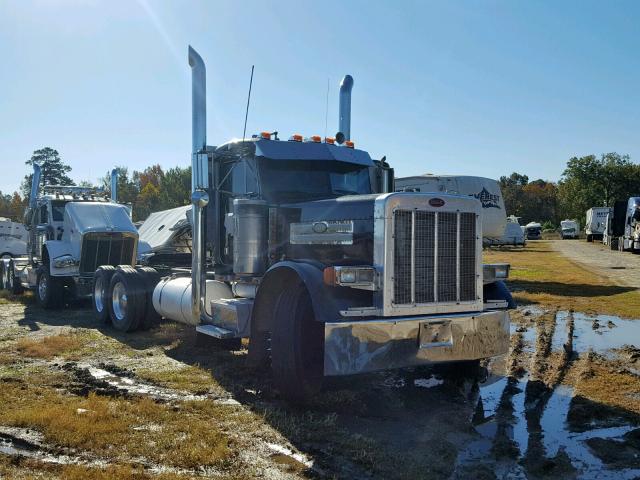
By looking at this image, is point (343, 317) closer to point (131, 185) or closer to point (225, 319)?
point (225, 319)

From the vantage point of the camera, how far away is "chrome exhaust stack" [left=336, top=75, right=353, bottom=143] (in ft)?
32.3

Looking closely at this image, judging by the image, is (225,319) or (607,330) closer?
(225,319)

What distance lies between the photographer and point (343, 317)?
225 inches

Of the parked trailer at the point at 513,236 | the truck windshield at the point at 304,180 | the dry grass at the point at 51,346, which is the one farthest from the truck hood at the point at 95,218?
the parked trailer at the point at 513,236

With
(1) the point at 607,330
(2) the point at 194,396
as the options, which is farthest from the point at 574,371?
(2) the point at 194,396

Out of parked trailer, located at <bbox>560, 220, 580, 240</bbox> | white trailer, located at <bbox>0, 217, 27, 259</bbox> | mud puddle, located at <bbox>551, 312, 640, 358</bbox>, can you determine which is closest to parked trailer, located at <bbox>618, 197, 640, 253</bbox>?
mud puddle, located at <bbox>551, 312, 640, 358</bbox>

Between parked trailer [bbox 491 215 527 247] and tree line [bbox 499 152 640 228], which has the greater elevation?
tree line [bbox 499 152 640 228]

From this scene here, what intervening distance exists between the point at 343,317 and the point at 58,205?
11.5m

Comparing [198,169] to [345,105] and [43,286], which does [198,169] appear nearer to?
[345,105]

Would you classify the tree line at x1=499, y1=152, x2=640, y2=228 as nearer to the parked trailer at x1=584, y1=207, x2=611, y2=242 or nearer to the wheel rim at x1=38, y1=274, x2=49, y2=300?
the parked trailer at x1=584, y1=207, x2=611, y2=242

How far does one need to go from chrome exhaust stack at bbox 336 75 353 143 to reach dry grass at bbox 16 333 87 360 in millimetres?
5332

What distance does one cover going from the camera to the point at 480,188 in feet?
73.1

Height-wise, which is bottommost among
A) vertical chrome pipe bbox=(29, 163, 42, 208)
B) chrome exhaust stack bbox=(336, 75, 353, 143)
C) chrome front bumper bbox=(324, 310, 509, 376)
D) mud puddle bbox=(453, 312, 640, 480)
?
mud puddle bbox=(453, 312, 640, 480)

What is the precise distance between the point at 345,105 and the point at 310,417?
5770mm
